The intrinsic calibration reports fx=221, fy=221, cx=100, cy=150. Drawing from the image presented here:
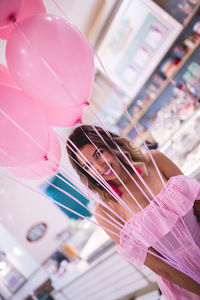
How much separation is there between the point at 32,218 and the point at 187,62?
3359 mm

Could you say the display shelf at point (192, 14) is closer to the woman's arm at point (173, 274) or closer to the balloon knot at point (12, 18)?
the balloon knot at point (12, 18)

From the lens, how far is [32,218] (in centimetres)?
382

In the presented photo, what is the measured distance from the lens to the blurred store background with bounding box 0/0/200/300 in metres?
2.21

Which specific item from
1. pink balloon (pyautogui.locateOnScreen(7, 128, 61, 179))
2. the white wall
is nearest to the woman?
pink balloon (pyautogui.locateOnScreen(7, 128, 61, 179))

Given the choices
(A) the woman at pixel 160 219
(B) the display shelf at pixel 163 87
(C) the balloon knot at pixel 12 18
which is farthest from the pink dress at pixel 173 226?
(B) the display shelf at pixel 163 87

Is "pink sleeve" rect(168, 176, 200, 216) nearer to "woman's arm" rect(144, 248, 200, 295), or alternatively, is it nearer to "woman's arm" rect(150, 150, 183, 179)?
"woman's arm" rect(150, 150, 183, 179)

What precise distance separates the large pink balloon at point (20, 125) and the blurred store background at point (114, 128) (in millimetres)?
780

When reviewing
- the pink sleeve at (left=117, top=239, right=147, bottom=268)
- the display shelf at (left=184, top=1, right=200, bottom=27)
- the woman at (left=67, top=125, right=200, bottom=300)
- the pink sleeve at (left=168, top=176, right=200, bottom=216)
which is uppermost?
the display shelf at (left=184, top=1, right=200, bottom=27)

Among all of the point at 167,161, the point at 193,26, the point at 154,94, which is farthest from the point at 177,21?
the point at 167,161

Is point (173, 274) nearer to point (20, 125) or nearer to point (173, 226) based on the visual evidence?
point (173, 226)

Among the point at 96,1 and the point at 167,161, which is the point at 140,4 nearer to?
the point at 96,1

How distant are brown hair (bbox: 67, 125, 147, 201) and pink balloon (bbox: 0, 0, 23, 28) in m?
0.63

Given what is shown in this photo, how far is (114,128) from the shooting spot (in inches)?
143

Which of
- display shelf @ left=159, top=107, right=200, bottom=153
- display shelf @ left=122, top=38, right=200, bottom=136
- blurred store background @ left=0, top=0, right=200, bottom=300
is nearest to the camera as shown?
display shelf @ left=159, top=107, right=200, bottom=153
